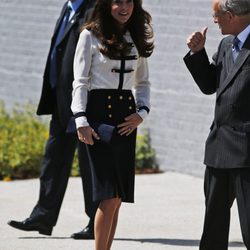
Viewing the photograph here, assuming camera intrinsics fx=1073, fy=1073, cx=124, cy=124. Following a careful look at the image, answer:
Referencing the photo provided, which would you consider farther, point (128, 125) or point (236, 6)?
point (128, 125)

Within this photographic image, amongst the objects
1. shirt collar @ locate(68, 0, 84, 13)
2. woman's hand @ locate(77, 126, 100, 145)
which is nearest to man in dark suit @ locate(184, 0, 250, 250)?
woman's hand @ locate(77, 126, 100, 145)

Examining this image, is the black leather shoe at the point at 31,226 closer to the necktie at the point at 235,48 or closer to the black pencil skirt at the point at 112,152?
the black pencil skirt at the point at 112,152

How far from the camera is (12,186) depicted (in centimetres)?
937

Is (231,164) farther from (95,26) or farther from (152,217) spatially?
(152,217)

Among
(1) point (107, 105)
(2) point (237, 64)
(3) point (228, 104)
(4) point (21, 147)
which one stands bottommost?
(4) point (21, 147)

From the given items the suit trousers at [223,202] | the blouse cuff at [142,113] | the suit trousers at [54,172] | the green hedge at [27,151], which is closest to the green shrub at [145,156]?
the green hedge at [27,151]

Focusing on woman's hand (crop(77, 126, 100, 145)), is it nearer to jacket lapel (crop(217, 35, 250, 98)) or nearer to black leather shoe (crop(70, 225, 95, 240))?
jacket lapel (crop(217, 35, 250, 98))

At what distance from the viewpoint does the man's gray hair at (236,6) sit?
5414 millimetres

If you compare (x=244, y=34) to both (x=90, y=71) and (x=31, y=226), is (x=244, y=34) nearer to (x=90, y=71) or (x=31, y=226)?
(x=90, y=71)

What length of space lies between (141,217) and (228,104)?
2.62 m

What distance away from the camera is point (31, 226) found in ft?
23.4

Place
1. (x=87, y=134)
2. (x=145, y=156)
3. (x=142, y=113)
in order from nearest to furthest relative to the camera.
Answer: (x=87, y=134) → (x=142, y=113) → (x=145, y=156)

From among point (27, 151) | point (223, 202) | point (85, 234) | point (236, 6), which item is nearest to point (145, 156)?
point (27, 151)

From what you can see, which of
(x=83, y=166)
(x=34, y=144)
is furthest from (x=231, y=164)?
(x=34, y=144)
